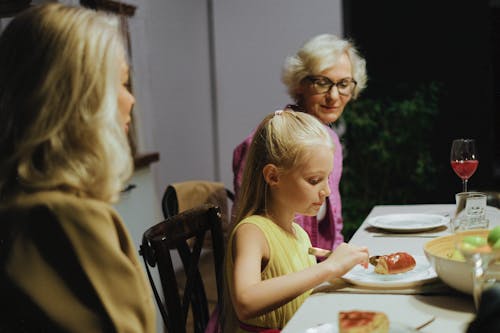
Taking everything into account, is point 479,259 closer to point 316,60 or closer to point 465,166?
point 465,166

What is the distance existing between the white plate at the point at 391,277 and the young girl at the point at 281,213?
5cm

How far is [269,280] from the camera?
1.31 meters

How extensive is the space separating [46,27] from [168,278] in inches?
28.0

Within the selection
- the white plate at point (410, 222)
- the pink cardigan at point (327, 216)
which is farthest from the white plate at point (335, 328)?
the pink cardigan at point (327, 216)

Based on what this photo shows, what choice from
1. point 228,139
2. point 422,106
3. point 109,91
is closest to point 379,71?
point 422,106

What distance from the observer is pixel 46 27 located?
0.91m

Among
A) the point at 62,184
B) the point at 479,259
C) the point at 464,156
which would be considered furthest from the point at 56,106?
the point at 464,156

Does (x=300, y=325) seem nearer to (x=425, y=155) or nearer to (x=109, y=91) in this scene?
(x=109, y=91)

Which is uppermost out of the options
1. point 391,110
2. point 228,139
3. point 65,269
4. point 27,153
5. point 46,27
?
point 46,27

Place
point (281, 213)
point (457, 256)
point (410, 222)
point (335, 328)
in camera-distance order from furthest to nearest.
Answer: point (410, 222), point (281, 213), point (457, 256), point (335, 328)

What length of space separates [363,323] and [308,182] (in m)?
0.66

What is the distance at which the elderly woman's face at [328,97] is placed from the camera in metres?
2.41

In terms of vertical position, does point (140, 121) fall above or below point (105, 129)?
below

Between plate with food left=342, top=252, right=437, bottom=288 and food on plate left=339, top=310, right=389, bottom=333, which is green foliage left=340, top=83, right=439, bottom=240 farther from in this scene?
food on plate left=339, top=310, right=389, bottom=333
